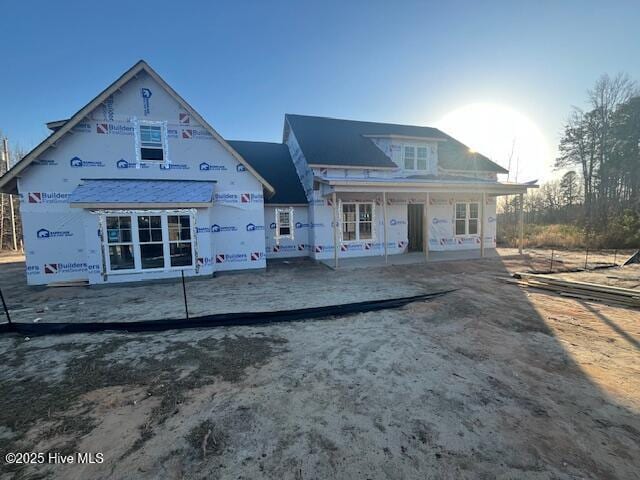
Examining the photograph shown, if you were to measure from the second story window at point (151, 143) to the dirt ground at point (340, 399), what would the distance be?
7.13 metres

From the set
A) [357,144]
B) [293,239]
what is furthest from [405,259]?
[357,144]

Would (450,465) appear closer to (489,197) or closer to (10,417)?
(10,417)

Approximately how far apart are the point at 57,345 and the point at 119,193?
6.09 metres

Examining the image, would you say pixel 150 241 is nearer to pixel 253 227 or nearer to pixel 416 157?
pixel 253 227

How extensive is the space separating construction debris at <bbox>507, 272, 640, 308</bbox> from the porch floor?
420cm

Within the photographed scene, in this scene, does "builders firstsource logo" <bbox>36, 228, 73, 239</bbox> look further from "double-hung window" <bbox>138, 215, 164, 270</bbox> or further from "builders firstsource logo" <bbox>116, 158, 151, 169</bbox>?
"builders firstsource logo" <bbox>116, 158, 151, 169</bbox>

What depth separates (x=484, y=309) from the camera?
6168mm

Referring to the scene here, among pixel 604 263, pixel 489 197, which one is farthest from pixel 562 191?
pixel 604 263

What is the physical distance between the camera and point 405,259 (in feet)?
41.8

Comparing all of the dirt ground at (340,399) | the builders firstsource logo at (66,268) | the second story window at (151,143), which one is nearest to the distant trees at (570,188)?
the dirt ground at (340,399)

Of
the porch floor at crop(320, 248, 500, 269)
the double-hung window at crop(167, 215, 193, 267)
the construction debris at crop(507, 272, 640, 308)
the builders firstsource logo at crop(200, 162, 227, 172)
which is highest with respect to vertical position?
the builders firstsource logo at crop(200, 162, 227, 172)

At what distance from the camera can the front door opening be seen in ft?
49.2

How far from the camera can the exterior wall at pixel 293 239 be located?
1430 centimetres

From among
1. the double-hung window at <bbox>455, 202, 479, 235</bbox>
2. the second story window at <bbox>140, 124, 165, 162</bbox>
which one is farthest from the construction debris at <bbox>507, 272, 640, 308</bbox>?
the second story window at <bbox>140, 124, 165, 162</bbox>
